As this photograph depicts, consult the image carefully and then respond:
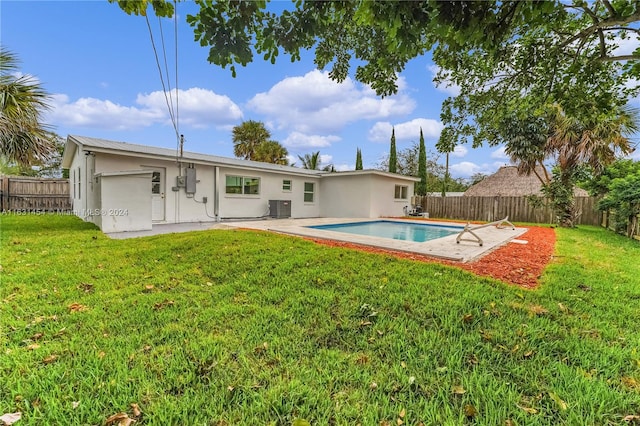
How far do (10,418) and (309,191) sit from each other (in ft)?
51.3

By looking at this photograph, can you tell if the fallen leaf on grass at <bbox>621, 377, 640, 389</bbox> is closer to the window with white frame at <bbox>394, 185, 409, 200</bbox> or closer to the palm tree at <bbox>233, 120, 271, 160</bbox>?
the window with white frame at <bbox>394, 185, 409, 200</bbox>

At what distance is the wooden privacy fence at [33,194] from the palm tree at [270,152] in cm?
1335

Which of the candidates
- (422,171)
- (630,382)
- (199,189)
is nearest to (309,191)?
(199,189)

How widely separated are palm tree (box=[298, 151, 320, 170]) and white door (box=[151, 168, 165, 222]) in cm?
1865

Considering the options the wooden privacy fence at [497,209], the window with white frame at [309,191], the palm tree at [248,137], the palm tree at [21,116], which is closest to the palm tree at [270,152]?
the palm tree at [248,137]

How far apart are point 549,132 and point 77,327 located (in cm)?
1644

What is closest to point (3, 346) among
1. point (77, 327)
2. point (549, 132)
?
point (77, 327)

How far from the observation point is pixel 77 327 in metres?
2.85

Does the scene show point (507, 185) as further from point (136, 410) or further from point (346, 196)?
point (136, 410)

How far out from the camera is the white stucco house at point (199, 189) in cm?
903

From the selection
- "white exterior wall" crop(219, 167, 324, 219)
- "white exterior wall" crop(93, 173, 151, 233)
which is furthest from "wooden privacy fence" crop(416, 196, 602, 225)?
"white exterior wall" crop(93, 173, 151, 233)

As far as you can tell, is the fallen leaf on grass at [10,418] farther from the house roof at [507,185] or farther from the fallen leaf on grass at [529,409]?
the house roof at [507,185]

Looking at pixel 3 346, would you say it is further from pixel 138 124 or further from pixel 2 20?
pixel 138 124

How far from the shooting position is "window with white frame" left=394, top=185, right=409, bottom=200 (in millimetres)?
18134
